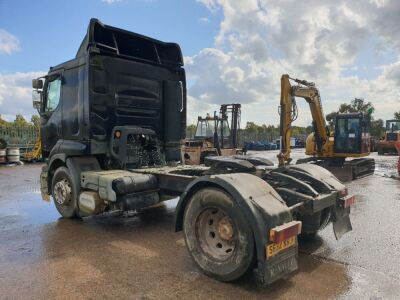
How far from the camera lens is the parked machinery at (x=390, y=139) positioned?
92.3 ft

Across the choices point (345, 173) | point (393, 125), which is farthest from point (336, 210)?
point (393, 125)

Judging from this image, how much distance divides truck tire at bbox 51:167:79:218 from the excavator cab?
476 inches

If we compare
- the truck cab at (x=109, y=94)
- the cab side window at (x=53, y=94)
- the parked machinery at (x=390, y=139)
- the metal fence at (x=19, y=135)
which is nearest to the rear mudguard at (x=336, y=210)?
the truck cab at (x=109, y=94)

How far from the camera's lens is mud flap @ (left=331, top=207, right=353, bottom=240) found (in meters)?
4.75

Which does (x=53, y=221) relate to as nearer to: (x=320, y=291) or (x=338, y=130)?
(x=320, y=291)

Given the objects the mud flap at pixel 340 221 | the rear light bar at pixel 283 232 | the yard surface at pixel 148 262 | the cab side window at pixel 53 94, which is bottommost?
the yard surface at pixel 148 262

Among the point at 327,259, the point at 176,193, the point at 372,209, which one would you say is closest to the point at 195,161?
the point at 372,209

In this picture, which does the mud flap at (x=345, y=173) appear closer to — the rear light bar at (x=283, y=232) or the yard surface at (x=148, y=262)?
the yard surface at (x=148, y=262)

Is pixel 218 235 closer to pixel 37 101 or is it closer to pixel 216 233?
pixel 216 233

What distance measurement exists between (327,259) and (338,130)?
38.6 ft

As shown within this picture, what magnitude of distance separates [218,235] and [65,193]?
3.71 meters

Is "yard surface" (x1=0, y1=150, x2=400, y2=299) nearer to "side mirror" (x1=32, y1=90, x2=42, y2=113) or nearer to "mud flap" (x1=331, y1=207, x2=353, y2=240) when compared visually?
"mud flap" (x1=331, y1=207, x2=353, y2=240)

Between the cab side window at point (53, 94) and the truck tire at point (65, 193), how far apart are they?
1405 mm

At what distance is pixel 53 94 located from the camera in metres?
7.40
